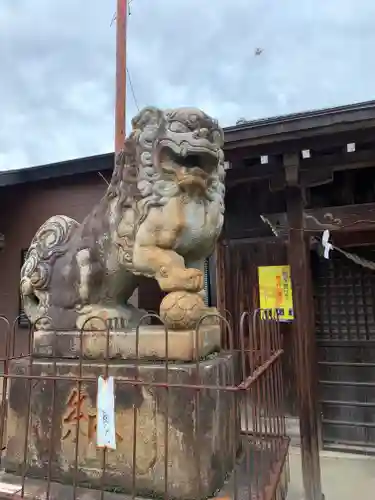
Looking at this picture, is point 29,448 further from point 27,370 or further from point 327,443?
point 327,443

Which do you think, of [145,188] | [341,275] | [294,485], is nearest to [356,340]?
[341,275]

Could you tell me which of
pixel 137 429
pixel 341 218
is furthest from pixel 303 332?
pixel 137 429

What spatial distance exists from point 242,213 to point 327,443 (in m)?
2.98

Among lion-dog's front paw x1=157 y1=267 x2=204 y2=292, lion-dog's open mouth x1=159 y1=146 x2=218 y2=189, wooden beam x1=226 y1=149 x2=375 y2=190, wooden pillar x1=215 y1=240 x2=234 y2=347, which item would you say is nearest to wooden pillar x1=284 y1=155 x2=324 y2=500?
wooden beam x1=226 y1=149 x2=375 y2=190

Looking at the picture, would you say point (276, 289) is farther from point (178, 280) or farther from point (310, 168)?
point (178, 280)

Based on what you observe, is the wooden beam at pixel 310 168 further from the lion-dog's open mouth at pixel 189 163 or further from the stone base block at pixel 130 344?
the stone base block at pixel 130 344

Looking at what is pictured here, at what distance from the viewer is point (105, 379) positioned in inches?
74.6

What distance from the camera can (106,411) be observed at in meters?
1.88

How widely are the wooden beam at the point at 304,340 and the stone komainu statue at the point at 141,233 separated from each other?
1.77 metres

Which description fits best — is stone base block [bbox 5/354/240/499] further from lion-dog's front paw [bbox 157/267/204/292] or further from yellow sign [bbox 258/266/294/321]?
yellow sign [bbox 258/266/294/321]

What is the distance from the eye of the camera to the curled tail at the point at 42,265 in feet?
8.64

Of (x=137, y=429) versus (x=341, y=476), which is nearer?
(x=137, y=429)

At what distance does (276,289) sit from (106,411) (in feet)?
10.8

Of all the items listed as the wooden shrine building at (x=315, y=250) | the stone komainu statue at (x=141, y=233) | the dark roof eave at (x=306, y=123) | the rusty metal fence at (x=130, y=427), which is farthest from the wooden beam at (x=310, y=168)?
the rusty metal fence at (x=130, y=427)
